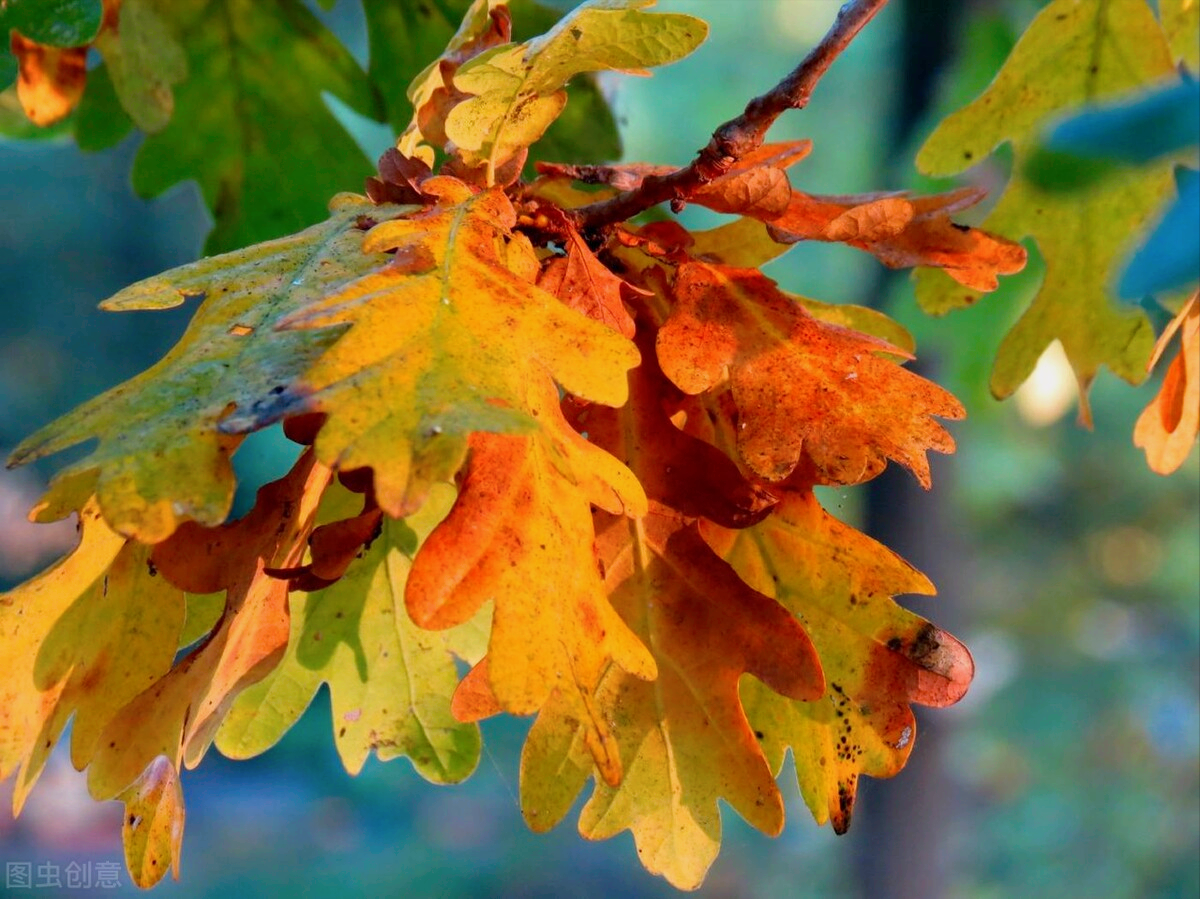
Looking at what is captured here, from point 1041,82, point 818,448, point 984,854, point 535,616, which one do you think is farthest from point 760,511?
point 984,854

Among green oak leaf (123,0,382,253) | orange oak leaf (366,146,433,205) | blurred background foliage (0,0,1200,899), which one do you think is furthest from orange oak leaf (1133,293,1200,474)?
blurred background foliage (0,0,1200,899)

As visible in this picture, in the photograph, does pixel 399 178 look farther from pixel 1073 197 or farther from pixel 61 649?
pixel 1073 197

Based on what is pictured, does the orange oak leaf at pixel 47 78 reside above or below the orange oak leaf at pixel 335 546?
below

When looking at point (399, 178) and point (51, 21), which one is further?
point (51, 21)

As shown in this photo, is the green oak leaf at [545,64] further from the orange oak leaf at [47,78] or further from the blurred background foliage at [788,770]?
the blurred background foliage at [788,770]

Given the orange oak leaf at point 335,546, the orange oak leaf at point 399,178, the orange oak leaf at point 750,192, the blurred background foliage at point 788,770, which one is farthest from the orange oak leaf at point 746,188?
the blurred background foliage at point 788,770

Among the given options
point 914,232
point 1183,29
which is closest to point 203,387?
point 914,232
